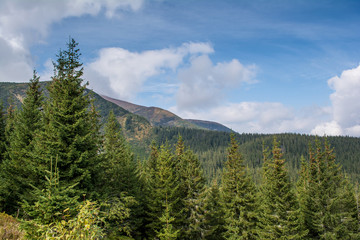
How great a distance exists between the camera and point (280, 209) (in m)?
26.5

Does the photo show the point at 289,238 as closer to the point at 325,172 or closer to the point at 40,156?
the point at 325,172

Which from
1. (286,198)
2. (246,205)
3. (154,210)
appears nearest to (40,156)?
(154,210)

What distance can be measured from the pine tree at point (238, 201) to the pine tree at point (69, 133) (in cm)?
1886

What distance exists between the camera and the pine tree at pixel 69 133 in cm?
1405

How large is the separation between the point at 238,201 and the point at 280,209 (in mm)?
4995

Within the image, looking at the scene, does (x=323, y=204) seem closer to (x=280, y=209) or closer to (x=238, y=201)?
(x=280, y=209)

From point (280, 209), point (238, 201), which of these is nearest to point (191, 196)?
point (238, 201)

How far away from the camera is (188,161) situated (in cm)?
2822

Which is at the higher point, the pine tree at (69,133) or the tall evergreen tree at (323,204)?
the pine tree at (69,133)

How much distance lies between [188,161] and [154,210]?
7.26 meters

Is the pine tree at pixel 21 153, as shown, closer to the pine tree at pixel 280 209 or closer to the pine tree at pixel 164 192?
the pine tree at pixel 164 192

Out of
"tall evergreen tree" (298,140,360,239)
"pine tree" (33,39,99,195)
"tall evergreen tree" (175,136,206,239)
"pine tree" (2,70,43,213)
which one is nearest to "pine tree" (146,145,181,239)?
"tall evergreen tree" (175,136,206,239)

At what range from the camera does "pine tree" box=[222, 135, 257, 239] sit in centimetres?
2736

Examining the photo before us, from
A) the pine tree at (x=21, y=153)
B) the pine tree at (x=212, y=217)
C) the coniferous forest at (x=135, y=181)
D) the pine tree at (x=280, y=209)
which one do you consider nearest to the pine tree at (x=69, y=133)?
the coniferous forest at (x=135, y=181)
